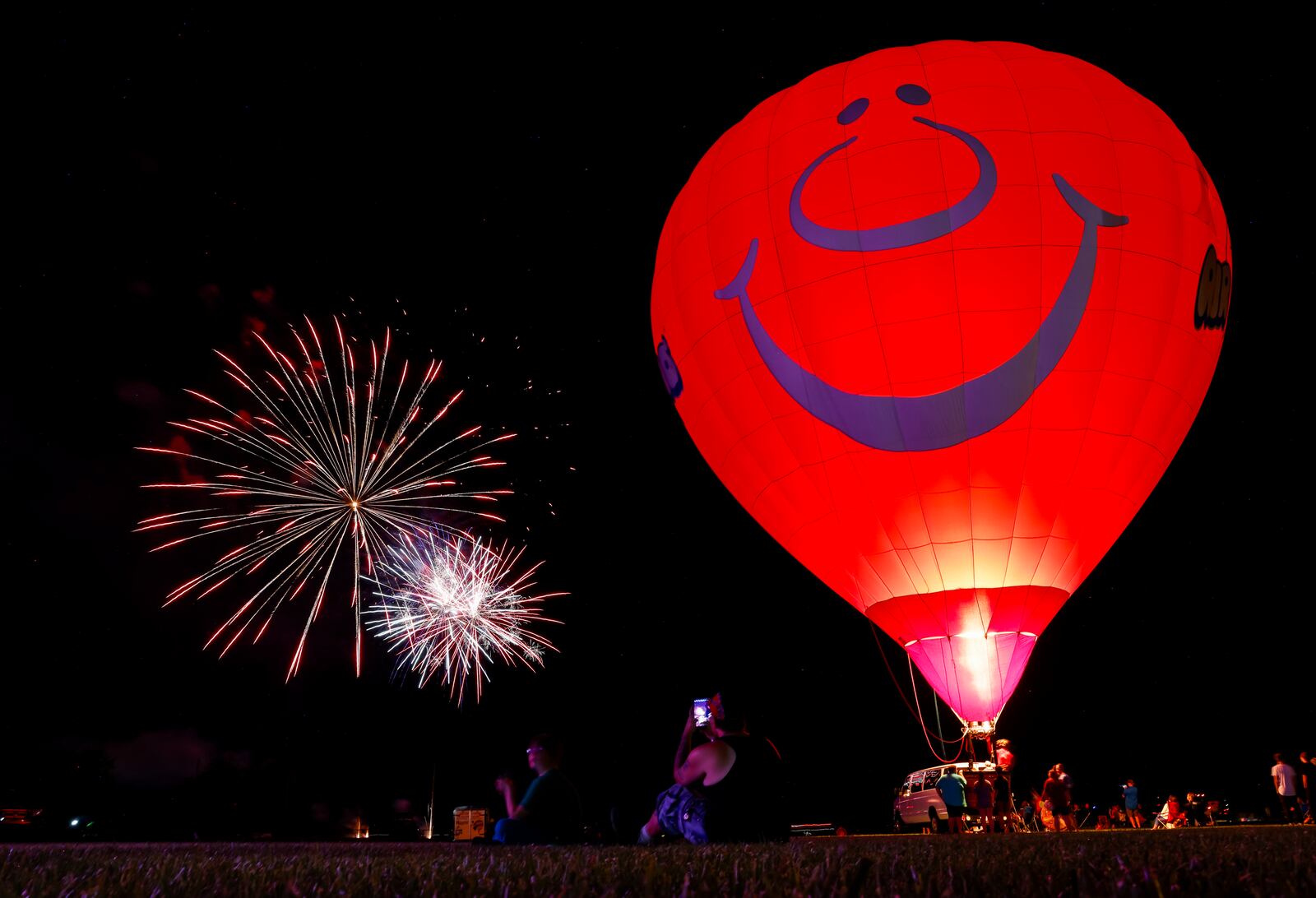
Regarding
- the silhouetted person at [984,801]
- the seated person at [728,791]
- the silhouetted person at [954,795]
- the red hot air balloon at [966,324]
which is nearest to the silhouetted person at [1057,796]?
the silhouetted person at [984,801]

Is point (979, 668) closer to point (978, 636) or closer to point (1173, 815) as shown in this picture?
point (978, 636)

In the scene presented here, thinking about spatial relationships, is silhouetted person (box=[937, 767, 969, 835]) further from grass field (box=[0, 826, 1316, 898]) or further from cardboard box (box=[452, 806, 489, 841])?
grass field (box=[0, 826, 1316, 898])

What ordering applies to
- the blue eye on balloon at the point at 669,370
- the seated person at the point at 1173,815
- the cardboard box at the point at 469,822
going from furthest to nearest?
1. the seated person at the point at 1173,815
2. the cardboard box at the point at 469,822
3. the blue eye on balloon at the point at 669,370

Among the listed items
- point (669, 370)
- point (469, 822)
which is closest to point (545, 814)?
point (669, 370)

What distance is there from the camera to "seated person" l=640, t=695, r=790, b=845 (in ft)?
21.9

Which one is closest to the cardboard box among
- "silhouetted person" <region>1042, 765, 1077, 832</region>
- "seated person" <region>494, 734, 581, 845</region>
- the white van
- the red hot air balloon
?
the red hot air balloon

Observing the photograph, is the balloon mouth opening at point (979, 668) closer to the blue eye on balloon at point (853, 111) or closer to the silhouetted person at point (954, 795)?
the silhouetted person at point (954, 795)

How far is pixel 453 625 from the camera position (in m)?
18.3

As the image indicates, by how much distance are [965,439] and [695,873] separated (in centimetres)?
1177

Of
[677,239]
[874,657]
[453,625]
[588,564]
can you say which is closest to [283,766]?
[588,564]

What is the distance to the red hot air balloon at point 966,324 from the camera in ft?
46.1

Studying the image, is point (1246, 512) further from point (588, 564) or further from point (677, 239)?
point (677, 239)

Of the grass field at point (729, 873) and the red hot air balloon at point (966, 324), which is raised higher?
the red hot air balloon at point (966, 324)

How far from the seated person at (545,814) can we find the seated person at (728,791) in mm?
753
